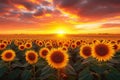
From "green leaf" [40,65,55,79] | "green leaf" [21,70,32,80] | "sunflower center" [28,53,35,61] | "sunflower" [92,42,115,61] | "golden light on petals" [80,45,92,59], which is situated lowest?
"green leaf" [21,70,32,80]

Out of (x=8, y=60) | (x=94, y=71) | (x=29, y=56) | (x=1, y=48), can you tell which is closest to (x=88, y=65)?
(x=94, y=71)

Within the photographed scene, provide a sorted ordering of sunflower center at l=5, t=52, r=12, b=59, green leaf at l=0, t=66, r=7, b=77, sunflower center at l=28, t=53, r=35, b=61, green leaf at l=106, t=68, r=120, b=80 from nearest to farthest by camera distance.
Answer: green leaf at l=106, t=68, r=120, b=80, green leaf at l=0, t=66, r=7, b=77, sunflower center at l=28, t=53, r=35, b=61, sunflower center at l=5, t=52, r=12, b=59

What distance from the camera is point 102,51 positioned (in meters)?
7.11

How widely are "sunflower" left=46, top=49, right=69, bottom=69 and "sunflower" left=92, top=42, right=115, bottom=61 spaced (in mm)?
738

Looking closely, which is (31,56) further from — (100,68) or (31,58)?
(100,68)

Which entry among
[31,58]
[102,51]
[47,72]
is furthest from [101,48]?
[31,58]

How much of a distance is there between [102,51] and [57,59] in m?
1.16

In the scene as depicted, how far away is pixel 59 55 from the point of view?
22.9ft

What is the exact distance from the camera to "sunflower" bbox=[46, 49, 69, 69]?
6.74 metres

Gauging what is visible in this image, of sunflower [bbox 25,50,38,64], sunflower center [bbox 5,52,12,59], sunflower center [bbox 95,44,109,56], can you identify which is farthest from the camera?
sunflower center [bbox 5,52,12,59]

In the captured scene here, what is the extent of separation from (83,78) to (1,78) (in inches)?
120

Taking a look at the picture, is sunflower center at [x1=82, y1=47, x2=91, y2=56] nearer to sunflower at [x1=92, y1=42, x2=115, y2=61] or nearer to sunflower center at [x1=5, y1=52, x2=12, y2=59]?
sunflower at [x1=92, y1=42, x2=115, y2=61]

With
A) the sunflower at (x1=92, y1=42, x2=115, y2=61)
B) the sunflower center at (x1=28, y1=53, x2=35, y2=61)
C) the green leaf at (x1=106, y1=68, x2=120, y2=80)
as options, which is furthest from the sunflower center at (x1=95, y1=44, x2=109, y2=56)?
the sunflower center at (x1=28, y1=53, x2=35, y2=61)

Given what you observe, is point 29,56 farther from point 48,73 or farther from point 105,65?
point 105,65
